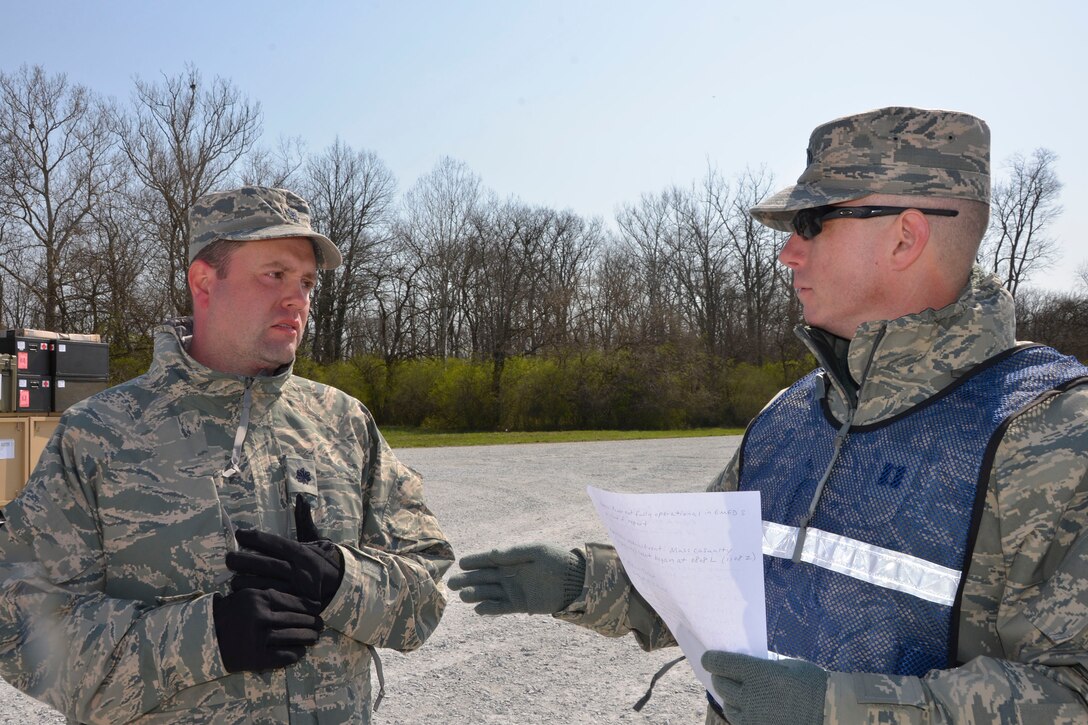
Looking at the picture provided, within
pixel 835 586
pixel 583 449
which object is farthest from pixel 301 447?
pixel 583 449

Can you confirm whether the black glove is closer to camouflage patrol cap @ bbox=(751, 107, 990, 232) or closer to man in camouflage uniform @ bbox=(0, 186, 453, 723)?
man in camouflage uniform @ bbox=(0, 186, 453, 723)

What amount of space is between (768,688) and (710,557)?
0.26 m

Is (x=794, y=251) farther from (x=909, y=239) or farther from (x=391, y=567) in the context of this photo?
(x=391, y=567)

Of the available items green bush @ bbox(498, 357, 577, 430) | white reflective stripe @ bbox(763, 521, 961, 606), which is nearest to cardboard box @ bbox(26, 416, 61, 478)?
white reflective stripe @ bbox(763, 521, 961, 606)

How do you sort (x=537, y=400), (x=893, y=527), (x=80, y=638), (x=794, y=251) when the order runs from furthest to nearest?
(x=537, y=400), (x=794, y=251), (x=80, y=638), (x=893, y=527)

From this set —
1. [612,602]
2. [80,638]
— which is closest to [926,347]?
[612,602]

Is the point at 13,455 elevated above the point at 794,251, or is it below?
below

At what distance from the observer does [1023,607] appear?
1.64 m

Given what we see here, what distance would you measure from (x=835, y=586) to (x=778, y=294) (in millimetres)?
44199

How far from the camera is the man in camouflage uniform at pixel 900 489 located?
1578 mm

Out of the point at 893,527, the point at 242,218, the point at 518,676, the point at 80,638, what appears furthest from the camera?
the point at 518,676

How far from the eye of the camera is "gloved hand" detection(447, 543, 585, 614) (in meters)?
2.34

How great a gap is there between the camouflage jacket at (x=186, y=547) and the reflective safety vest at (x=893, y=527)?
1169mm

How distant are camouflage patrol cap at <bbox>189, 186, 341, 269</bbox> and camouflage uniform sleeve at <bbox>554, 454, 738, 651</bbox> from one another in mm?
1369
